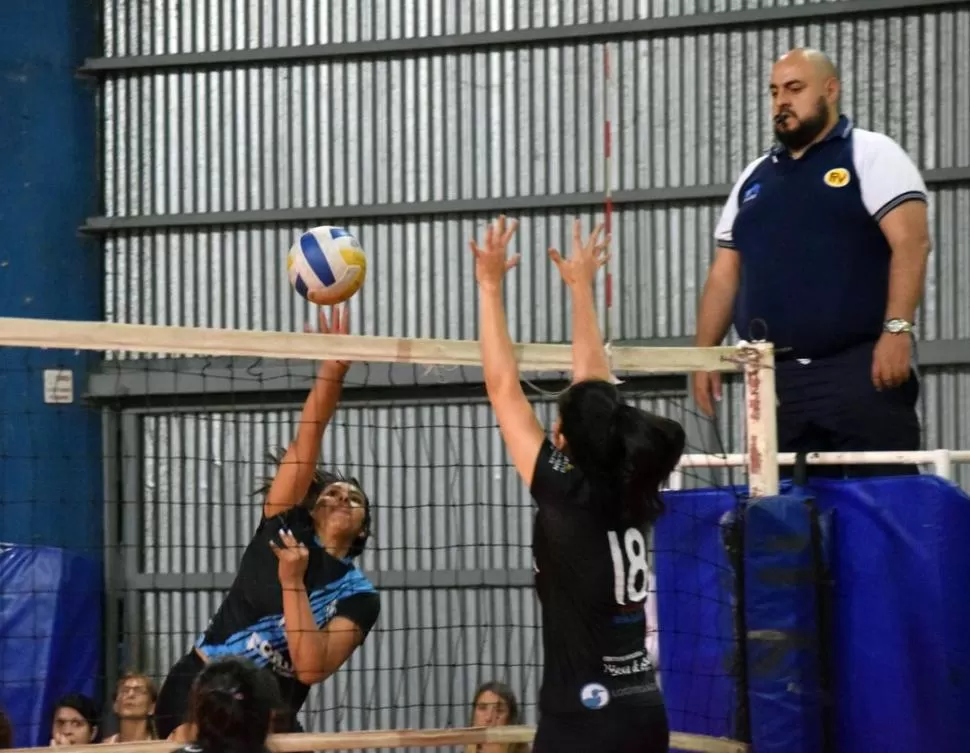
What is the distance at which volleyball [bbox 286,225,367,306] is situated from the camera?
6.63 m

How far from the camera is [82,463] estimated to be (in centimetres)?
1120

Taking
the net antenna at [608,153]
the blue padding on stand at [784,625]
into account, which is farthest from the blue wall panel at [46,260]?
the blue padding on stand at [784,625]

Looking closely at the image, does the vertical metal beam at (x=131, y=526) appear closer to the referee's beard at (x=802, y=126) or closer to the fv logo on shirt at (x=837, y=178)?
the referee's beard at (x=802, y=126)

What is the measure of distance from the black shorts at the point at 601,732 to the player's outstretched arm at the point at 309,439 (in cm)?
187

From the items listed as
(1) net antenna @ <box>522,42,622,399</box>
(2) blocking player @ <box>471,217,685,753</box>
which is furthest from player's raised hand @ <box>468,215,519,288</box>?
(1) net antenna @ <box>522,42,622,399</box>

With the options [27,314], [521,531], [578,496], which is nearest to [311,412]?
[578,496]

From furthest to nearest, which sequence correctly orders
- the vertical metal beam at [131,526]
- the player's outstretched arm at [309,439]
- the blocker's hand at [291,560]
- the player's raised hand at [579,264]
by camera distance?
the vertical metal beam at [131,526]
the player's outstretched arm at [309,439]
the blocker's hand at [291,560]
the player's raised hand at [579,264]

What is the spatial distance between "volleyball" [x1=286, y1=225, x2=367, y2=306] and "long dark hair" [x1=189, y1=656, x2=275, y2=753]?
2557 mm

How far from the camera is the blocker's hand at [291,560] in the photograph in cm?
581

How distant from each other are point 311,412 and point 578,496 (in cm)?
183

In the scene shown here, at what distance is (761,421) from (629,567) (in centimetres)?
157

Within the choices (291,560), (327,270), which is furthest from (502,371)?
(327,270)

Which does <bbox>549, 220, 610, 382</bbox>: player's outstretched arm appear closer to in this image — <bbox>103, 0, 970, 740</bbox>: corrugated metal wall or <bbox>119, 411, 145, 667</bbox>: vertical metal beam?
<bbox>103, 0, 970, 740</bbox>: corrugated metal wall

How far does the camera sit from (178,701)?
6.34 m
